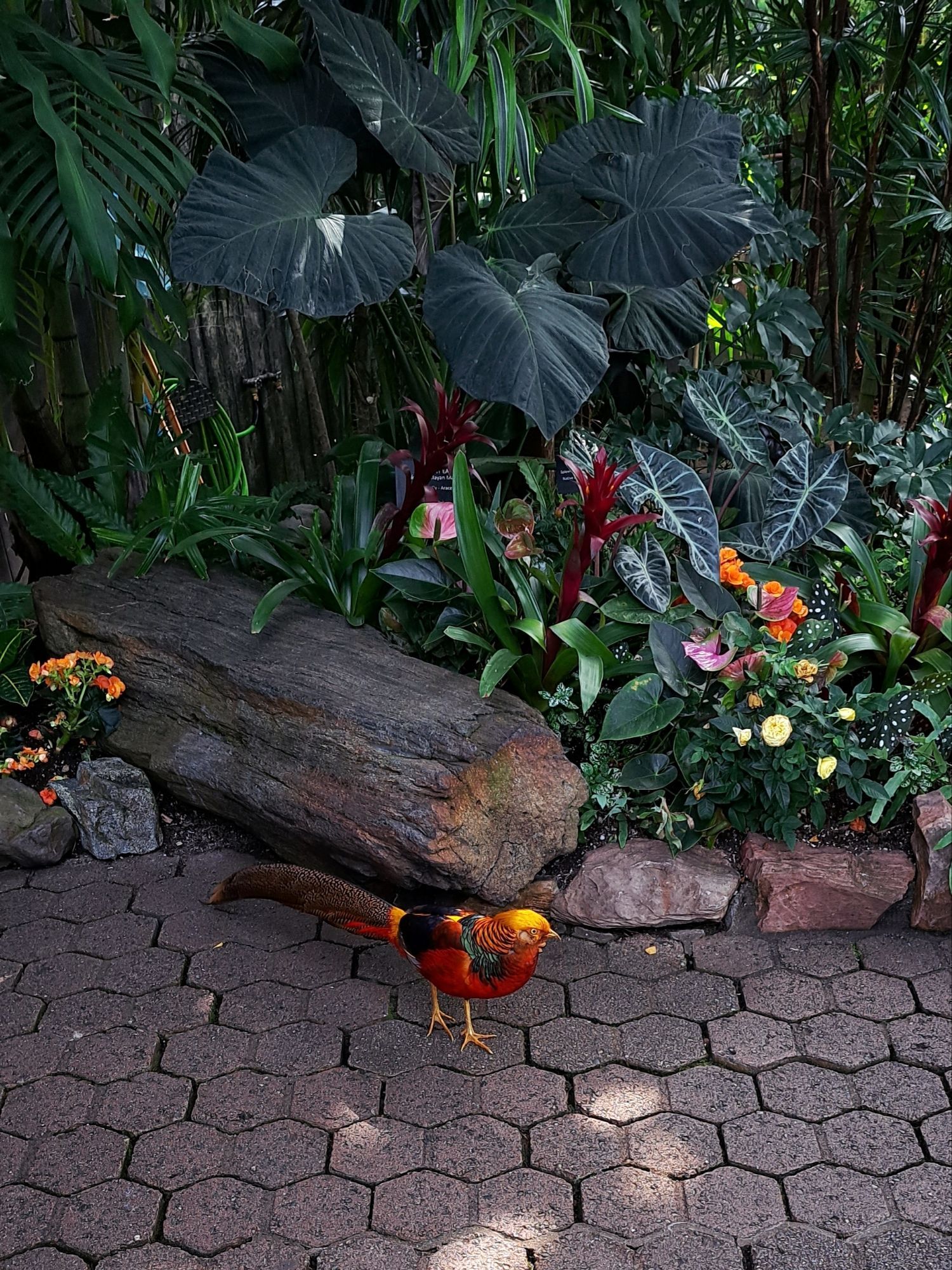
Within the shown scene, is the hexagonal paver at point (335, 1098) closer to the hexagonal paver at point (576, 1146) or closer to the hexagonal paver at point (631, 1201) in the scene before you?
the hexagonal paver at point (576, 1146)

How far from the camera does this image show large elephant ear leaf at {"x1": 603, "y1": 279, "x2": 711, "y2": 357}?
380 cm

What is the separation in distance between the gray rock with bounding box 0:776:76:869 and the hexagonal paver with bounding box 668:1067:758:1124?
5.81 feet

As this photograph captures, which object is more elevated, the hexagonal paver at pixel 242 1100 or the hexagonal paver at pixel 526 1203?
the hexagonal paver at pixel 526 1203

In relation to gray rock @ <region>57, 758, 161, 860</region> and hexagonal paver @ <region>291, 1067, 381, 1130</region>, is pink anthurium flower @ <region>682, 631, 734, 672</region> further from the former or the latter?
gray rock @ <region>57, 758, 161, 860</region>

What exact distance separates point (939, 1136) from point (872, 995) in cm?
42

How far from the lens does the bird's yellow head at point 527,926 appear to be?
2.41 metres

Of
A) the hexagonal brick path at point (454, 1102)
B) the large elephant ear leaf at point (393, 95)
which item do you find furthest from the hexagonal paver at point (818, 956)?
the large elephant ear leaf at point (393, 95)

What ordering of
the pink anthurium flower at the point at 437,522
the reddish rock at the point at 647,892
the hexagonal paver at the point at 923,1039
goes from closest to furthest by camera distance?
the hexagonal paver at the point at 923,1039, the reddish rock at the point at 647,892, the pink anthurium flower at the point at 437,522

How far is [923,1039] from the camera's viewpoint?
2637mm

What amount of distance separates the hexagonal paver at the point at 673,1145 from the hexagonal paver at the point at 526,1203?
0.17 m

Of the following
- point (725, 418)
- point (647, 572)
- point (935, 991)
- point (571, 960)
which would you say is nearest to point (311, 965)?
point (571, 960)

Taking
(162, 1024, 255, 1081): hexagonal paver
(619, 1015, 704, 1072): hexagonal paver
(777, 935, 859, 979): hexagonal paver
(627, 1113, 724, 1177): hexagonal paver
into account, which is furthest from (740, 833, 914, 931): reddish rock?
(162, 1024, 255, 1081): hexagonal paver

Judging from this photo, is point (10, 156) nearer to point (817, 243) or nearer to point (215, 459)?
point (215, 459)

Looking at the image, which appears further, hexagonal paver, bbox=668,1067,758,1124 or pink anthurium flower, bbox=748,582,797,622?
pink anthurium flower, bbox=748,582,797,622
